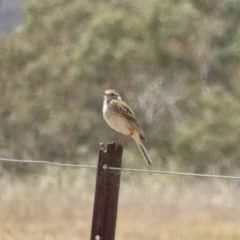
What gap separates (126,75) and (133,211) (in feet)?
63.6

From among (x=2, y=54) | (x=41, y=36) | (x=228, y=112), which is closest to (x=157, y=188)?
(x=228, y=112)

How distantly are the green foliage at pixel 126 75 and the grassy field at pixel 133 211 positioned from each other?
574 inches

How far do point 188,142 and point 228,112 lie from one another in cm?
151

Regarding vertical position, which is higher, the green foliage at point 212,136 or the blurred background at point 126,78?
the blurred background at point 126,78

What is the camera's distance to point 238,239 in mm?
11391

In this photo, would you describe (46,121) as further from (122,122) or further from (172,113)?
(122,122)

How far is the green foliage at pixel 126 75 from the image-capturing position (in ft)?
101

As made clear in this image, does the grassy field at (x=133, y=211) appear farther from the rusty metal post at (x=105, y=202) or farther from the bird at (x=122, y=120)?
the rusty metal post at (x=105, y=202)

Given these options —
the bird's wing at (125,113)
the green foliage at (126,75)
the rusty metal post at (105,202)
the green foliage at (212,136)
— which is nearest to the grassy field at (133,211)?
the bird's wing at (125,113)

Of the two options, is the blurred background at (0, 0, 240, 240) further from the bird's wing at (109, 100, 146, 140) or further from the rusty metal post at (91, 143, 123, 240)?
the rusty metal post at (91, 143, 123, 240)

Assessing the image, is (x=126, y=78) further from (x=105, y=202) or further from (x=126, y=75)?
(x=105, y=202)

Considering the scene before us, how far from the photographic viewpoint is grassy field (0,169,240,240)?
11641 mm

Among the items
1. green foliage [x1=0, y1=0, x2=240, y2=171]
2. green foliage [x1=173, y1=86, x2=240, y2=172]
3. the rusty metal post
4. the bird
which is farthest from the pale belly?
green foliage [x1=0, y1=0, x2=240, y2=171]

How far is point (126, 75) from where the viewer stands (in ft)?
105
